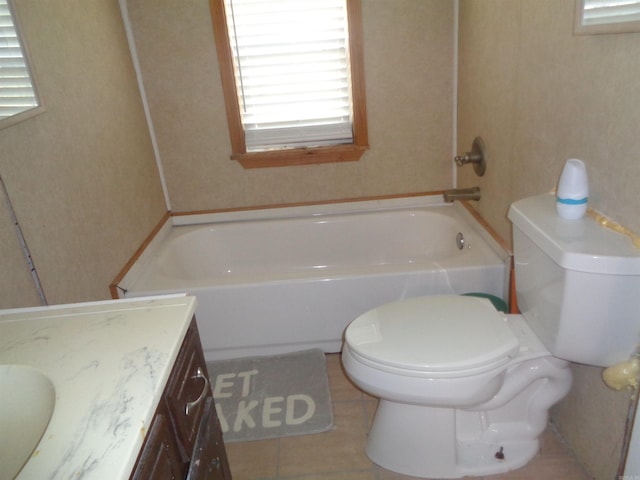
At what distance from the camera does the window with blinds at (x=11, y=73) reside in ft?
4.41

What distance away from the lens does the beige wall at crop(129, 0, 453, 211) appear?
241cm

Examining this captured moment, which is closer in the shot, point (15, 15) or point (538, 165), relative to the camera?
point (15, 15)

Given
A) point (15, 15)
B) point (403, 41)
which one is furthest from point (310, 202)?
point (15, 15)

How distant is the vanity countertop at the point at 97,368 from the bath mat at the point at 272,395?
100cm

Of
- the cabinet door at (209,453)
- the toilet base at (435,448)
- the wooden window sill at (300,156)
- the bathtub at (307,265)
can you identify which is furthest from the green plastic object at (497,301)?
the cabinet door at (209,453)

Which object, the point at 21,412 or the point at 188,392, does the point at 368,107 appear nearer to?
the point at 188,392

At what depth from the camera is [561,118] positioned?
1.48 meters

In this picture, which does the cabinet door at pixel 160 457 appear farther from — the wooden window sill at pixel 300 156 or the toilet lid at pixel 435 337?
the wooden window sill at pixel 300 156

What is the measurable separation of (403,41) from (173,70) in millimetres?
1161

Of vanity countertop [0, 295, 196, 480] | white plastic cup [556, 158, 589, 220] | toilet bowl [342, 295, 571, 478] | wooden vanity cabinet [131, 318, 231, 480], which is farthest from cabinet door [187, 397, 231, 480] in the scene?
white plastic cup [556, 158, 589, 220]

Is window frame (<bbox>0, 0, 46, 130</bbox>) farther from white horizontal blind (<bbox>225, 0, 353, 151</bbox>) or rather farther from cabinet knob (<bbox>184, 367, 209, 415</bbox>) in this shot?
white horizontal blind (<bbox>225, 0, 353, 151</bbox>)

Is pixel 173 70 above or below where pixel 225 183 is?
above

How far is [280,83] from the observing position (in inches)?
98.8

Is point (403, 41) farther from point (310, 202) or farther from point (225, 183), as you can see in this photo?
point (225, 183)
